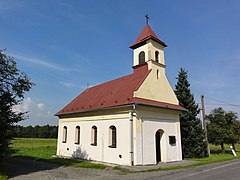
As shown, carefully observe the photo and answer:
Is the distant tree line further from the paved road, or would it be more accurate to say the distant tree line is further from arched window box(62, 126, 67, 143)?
the paved road

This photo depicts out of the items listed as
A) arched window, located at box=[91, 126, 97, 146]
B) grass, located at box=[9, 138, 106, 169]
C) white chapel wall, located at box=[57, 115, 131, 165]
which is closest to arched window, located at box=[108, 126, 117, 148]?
white chapel wall, located at box=[57, 115, 131, 165]

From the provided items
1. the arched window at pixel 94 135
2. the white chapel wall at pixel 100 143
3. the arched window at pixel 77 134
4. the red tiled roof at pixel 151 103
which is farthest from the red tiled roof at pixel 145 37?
the arched window at pixel 77 134

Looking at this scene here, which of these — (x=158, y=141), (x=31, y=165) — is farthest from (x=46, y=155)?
(x=158, y=141)

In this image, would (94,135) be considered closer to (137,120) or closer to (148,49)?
(137,120)

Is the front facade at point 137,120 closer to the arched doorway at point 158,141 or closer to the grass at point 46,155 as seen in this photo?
the arched doorway at point 158,141

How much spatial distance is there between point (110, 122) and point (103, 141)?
5.86 ft

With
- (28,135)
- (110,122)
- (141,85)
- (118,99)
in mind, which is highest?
(141,85)

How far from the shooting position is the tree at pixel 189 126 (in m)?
19.8

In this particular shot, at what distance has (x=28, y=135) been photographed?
313 ft

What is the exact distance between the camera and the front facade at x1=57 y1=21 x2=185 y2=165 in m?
14.1

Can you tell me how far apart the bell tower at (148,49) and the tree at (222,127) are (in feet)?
39.5

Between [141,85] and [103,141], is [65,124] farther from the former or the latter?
[141,85]

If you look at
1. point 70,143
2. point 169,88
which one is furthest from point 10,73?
point 169,88

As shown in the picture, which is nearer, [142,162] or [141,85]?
[142,162]
